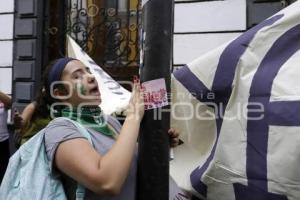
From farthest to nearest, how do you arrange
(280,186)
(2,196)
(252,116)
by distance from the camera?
1. (2,196)
2. (252,116)
3. (280,186)

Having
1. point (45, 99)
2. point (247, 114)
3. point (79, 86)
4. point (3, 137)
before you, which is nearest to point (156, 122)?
point (247, 114)

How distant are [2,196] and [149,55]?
89 cm

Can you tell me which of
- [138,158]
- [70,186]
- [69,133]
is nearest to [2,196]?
[70,186]

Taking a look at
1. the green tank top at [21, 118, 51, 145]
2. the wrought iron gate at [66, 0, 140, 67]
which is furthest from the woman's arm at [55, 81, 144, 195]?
the wrought iron gate at [66, 0, 140, 67]

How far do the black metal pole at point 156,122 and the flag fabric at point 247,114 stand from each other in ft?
0.70

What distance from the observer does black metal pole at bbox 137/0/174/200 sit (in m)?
1.82

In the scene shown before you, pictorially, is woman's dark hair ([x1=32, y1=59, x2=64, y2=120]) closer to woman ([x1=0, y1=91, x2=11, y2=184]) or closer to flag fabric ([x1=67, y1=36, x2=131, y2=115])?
flag fabric ([x1=67, y1=36, x2=131, y2=115])

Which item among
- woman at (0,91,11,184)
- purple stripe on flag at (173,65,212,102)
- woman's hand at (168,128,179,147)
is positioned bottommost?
woman at (0,91,11,184)

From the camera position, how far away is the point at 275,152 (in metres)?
1.58

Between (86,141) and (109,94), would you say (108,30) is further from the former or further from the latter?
(86,141)

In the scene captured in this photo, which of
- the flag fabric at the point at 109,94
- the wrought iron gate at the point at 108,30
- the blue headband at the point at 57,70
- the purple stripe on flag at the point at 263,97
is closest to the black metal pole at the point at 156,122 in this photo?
the purple stripe on flag at the point at 263,97

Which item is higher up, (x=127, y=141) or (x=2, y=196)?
(x=127, y=141)

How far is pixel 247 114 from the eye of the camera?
1.71 meters

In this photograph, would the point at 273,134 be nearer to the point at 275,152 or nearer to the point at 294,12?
the point at 275,152
